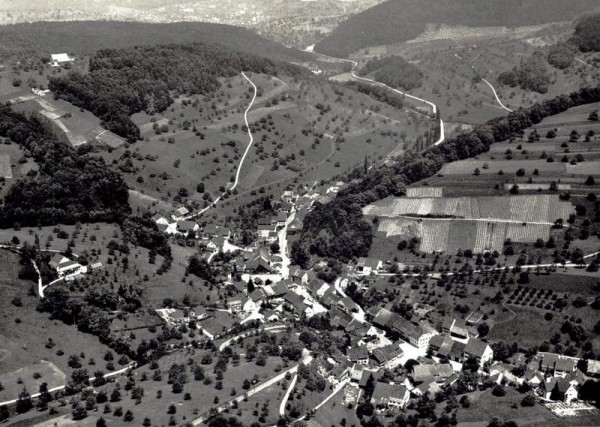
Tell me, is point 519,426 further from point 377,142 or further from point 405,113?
point 405,113

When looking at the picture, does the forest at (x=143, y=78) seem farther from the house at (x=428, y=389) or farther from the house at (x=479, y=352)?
the house at (x=428, y=389)

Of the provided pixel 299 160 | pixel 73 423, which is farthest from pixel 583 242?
pixel 73 423

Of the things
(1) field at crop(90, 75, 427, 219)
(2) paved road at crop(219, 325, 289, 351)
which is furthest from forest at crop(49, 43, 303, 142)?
(2) paved road at crop(219, 325, 289, 351)

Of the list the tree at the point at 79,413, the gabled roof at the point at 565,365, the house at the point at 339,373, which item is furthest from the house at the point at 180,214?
the gabled roof at the point at 565,365

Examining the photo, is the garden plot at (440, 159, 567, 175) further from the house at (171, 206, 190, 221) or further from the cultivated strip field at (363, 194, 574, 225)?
the house at (171, 206, 190, 221)

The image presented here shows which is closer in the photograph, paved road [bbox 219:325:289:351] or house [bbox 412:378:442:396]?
house [bbox 412:378:442:396]

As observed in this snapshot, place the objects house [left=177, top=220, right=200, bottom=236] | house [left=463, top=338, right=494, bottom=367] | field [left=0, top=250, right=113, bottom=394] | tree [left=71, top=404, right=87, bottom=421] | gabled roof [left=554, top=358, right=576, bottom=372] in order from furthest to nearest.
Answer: house [left=177, top=220, right=200, bottom=236]
house [left=463, top=338, right=494, bottom=367]
gabled roof [left=554, top=358, right=576, bottom=372]
field [left=0, top=250, right=113, bottom=394]
tree [left=71, top=404, right=87, bottom=421]
